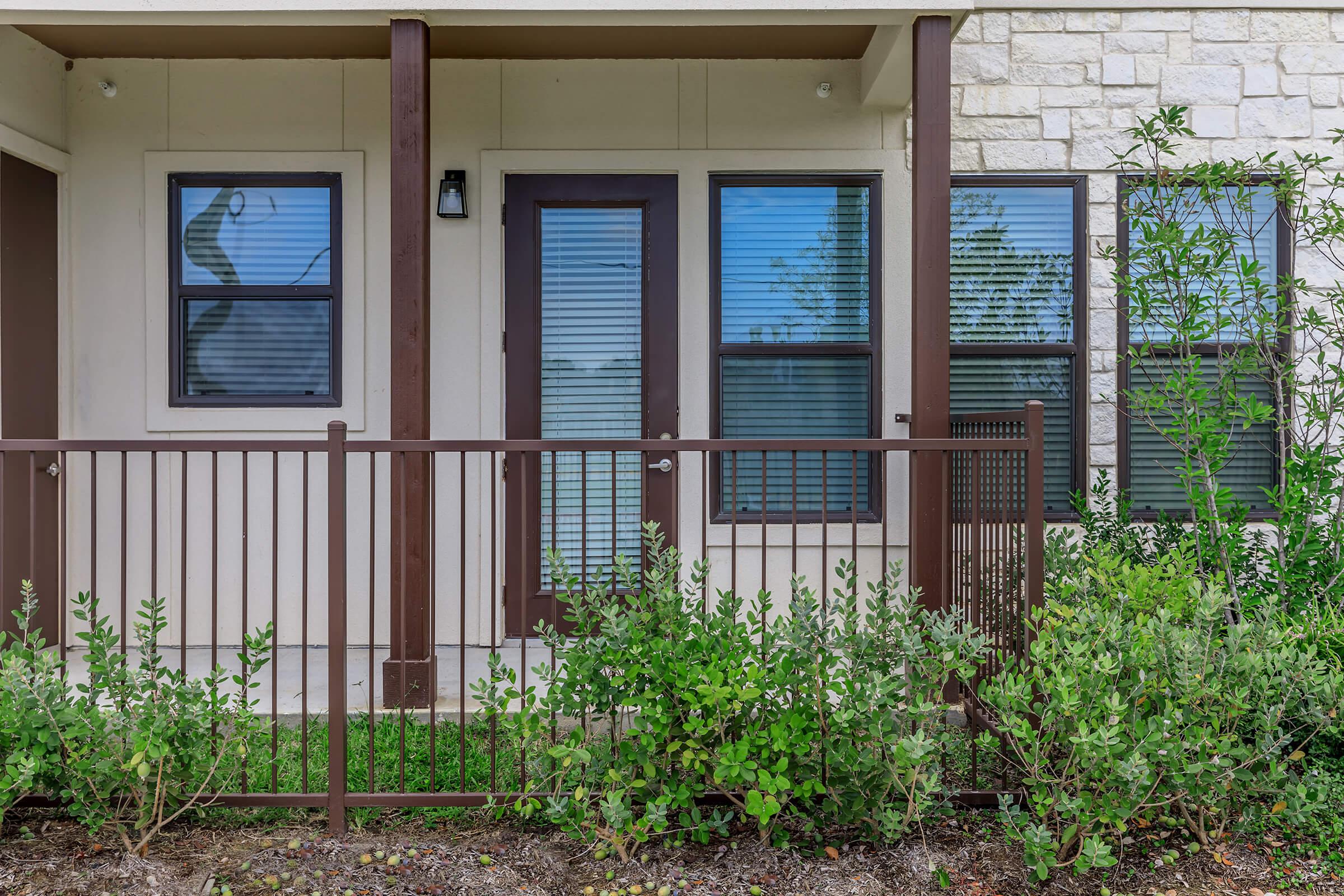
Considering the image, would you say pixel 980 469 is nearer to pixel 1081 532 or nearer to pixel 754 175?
pixel 1081 532

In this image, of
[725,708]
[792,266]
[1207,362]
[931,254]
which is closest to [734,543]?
[725,708]

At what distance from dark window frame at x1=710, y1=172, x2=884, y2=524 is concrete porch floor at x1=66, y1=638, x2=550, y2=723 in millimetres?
1177

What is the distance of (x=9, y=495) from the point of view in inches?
154

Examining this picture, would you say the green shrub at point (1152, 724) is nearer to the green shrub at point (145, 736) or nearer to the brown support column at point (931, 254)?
the brown support column at point (931, 254)

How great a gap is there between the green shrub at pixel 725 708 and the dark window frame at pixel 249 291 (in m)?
2.22

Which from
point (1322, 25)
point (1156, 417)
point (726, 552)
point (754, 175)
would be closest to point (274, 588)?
→ point (726, 552)

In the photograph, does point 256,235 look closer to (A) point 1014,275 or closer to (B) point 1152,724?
(A) point 1014,275

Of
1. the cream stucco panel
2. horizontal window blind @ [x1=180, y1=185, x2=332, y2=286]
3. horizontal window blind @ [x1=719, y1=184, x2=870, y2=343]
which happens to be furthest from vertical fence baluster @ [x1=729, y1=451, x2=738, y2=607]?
horizontal window blind @ [x1=180, y1=185, x2=332, y2=286]

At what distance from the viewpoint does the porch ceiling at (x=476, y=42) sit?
367 centimetres

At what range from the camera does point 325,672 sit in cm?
369

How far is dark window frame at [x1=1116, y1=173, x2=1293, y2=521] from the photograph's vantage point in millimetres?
4016

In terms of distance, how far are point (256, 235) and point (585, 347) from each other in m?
1.58

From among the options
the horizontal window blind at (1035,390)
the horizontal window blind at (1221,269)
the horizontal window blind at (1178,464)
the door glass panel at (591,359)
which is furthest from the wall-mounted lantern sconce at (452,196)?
the horizontal window blind at (1178,464)

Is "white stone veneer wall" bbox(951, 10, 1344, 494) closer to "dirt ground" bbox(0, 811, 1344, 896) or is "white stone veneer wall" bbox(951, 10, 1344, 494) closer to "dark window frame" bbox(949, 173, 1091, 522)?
"dark window frame" bbox(949, 173, 1091, 522)
